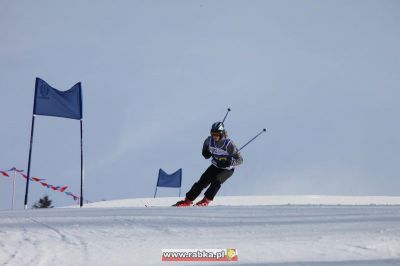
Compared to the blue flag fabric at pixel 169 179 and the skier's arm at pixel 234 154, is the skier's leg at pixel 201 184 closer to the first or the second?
the skier's arm at pixel 234 154

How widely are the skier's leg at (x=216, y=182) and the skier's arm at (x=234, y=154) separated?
0.19 m

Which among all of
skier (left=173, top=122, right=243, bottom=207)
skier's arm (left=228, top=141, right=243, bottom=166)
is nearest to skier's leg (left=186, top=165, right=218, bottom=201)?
skier (left=173, top=122, right=243, bottom=207)

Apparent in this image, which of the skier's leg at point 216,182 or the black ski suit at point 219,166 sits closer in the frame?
the skier's leg at point 216,182

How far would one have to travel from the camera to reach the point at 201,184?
8.09 metres

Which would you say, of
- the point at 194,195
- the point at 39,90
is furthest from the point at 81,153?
the point at 194,195

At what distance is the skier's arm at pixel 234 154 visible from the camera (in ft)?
26.5

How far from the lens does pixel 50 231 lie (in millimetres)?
3432

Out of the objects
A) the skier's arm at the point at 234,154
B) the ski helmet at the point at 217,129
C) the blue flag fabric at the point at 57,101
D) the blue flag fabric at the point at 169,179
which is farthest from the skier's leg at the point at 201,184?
the blue flag fabric at the point at 169,179

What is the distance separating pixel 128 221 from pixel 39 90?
892cm

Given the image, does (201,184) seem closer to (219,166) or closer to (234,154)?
(219,166)

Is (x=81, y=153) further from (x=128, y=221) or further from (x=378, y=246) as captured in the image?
(x=378, y=246)

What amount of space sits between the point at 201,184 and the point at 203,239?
501cm

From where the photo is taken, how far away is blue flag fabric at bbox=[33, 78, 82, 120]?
11883 mm

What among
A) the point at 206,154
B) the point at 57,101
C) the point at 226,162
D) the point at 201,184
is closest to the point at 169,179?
the point at 57,101
